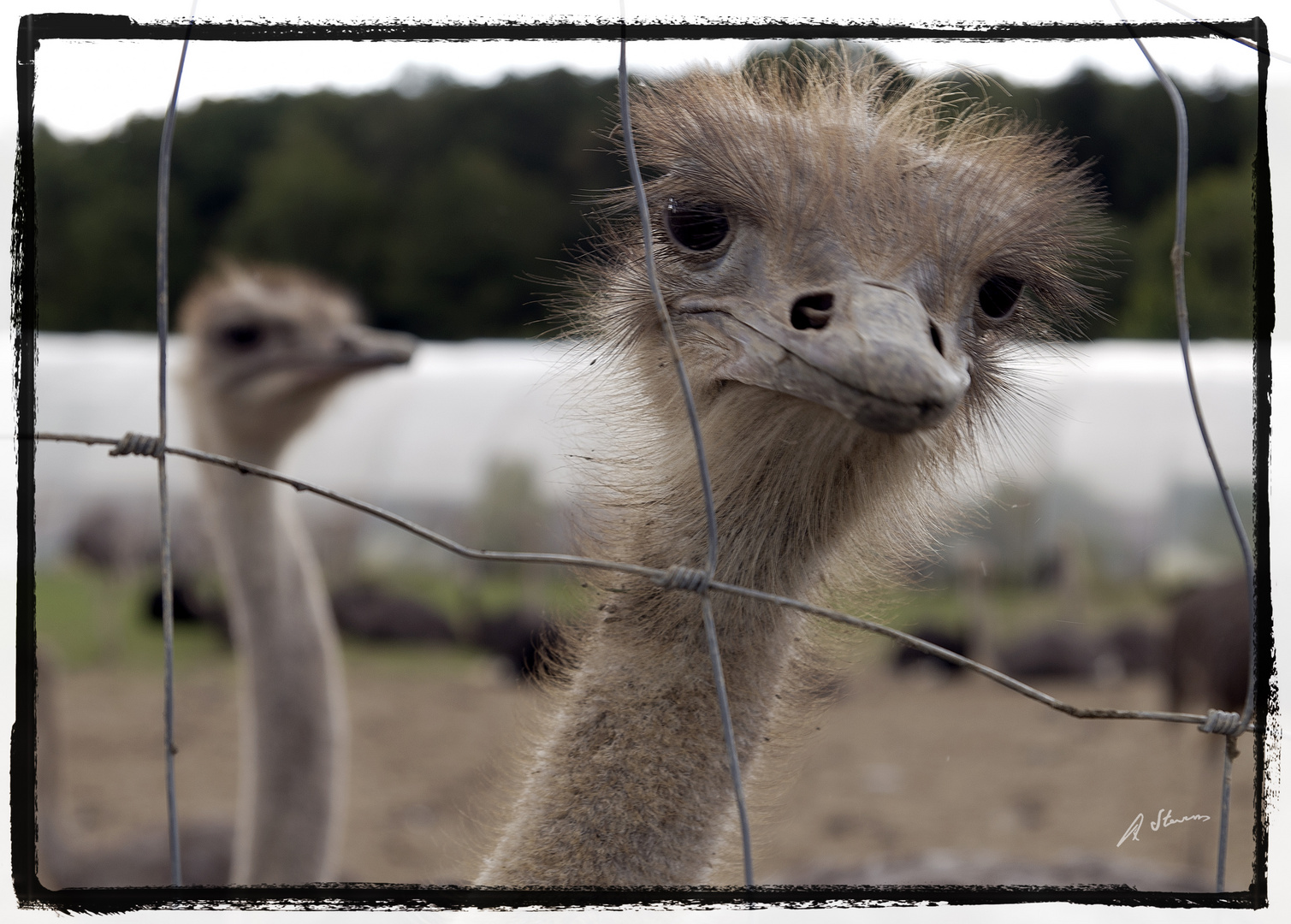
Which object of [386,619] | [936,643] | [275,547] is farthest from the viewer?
[386,619]

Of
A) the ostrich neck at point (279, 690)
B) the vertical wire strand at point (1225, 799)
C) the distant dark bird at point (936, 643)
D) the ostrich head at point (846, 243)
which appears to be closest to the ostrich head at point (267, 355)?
the ostrich neck at point (279, 690)

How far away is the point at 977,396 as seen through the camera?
172 centimetres

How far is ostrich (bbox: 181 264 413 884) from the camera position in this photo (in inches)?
116

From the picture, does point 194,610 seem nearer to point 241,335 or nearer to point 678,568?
point 241,335

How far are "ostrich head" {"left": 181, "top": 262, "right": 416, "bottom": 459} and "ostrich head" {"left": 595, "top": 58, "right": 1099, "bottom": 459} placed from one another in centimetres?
259

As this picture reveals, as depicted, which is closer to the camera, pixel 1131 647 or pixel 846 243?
pixel 846 243

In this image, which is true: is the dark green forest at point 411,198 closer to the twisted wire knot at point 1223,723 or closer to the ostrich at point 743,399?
the ostrich at point 743,399

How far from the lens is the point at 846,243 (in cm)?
132

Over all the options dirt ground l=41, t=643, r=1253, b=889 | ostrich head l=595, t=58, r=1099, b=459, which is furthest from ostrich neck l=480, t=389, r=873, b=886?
dirt ground l=41, t=643, r=1253, b=889

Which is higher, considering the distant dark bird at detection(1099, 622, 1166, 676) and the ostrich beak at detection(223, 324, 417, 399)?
the ostrich beak at detection(223, 324, 417, 399)

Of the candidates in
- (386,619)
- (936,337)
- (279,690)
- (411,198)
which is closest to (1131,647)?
(386,619)

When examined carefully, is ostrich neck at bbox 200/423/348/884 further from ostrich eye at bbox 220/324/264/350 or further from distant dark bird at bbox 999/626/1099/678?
distant dark bird at bbox 999/626/1099/678

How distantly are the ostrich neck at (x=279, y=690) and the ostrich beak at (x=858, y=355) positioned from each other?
2.08 metres

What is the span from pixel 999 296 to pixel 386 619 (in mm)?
10279
